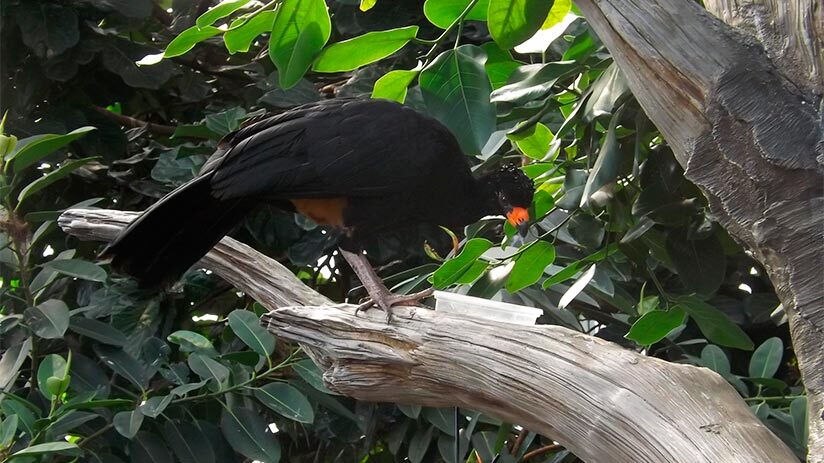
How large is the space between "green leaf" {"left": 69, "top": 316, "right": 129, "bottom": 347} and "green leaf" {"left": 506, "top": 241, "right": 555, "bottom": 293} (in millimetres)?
1154

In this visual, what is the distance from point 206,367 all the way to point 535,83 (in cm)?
109

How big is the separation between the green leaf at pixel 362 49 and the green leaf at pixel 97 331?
99 cm

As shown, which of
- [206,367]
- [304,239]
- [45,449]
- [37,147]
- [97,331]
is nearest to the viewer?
[45,449]

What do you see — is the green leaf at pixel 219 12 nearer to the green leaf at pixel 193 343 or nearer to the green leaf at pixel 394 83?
the green leaf at pixel 394 83

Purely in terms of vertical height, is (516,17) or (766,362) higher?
(516,17)

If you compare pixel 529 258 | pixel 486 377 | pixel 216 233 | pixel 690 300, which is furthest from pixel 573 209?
pixel 216 233

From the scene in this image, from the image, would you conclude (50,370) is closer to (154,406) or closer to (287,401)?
(154,406)

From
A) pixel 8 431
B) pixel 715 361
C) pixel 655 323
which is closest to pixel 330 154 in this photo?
pixel 655 323

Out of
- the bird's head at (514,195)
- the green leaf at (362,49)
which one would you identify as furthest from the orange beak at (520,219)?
the green leaf at (362,49)

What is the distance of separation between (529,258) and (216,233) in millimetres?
745

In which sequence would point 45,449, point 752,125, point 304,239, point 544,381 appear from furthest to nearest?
point 304,239 < point 45,449 < point 544,381 < point 752,125

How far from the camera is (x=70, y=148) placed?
2.93 metres

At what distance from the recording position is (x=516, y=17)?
5.53 feet

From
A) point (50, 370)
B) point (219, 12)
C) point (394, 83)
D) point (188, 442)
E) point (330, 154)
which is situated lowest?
point (188, 442)
